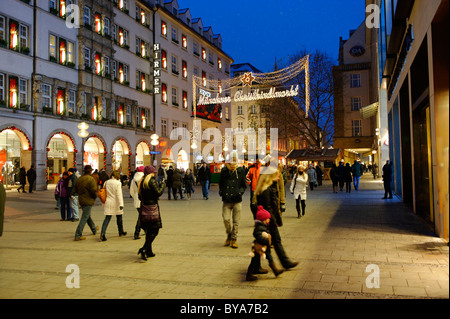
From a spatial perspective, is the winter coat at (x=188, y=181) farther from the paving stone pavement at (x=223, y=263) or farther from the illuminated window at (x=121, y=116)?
the illuminated window at (x=121, y=116)

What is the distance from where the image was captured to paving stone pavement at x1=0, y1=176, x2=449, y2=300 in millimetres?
5414

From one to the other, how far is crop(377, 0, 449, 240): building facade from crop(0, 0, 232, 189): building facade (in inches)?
860

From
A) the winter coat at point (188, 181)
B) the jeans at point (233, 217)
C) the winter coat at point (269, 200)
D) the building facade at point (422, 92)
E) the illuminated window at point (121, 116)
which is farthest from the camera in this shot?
the illuminated window at point (121, 116)

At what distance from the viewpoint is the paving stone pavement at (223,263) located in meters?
5.41

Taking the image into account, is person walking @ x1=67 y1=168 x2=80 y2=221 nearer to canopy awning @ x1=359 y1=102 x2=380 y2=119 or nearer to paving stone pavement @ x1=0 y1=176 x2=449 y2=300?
paving stone pavement @ x1=0 y1=176 x2=449 y2=300

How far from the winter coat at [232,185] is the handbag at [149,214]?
1.66 meters

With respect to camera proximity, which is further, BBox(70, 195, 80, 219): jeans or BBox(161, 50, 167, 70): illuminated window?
BBox(161, 50, 167, 70): illuminated window

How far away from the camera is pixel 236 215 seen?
8664 millimetres

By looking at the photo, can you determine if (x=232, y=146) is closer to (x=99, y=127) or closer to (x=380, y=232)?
(x=99, y=127)

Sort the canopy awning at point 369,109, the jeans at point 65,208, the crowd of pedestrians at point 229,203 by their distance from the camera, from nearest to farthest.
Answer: the crowd of pedestrians at point 229,203, the jeans at point 65,208, the canopy awning at point 369,109

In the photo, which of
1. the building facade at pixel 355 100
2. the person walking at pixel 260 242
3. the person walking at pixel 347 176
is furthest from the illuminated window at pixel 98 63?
the person walking at pixel 260 242

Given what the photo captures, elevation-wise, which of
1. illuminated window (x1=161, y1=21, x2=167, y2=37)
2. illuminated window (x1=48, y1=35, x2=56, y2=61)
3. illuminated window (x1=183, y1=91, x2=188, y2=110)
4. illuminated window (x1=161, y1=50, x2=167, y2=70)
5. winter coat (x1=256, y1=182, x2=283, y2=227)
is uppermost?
illuminated window (x1=161, y1=21, x2=167, y2=37)

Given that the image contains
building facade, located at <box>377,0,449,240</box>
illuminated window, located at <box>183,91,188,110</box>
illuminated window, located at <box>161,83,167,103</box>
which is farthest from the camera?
illuminated window, located at <box>183,91,188,110</box>

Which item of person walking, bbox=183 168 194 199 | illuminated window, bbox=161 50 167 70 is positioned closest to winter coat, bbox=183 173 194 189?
person walking, bbox=183 168 194 199
